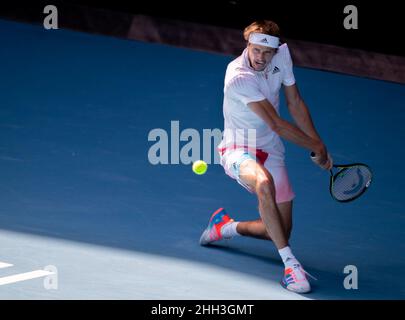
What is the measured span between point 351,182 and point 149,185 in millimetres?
1827

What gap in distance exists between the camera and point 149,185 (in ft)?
26.2

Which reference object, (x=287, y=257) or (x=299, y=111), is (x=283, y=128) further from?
(x=287, y=257)

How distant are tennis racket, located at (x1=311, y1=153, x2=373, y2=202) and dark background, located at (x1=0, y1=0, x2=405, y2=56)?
15.3 feet

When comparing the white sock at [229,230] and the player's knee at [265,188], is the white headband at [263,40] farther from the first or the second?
the white sock at [229,230]

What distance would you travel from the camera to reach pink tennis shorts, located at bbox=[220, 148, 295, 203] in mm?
6652

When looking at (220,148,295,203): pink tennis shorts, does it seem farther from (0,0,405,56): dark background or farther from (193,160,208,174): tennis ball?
(0,0,405,56): dark background

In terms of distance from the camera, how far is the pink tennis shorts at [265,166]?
665 centimetres

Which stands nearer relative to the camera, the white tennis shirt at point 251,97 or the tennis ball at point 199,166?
the white tennis shirt at point 251,97

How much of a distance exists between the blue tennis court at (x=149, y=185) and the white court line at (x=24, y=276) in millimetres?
16

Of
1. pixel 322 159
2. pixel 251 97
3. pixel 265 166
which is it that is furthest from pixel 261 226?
pixel 251 97

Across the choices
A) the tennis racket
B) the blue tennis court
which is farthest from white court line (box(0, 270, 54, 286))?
the tennis racket

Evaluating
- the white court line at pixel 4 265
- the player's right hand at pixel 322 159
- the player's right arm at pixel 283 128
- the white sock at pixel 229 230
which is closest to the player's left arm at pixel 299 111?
the player's right arm at pixel 283 128

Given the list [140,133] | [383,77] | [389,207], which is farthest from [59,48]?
[389,207]

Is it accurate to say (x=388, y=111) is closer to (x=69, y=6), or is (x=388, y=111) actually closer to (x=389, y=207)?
(x=389, y=207)
